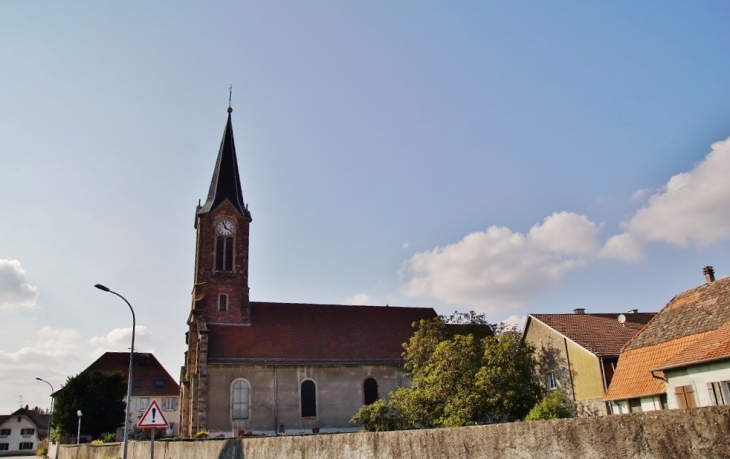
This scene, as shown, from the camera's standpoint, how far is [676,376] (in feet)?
65.9

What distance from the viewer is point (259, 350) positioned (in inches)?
1612

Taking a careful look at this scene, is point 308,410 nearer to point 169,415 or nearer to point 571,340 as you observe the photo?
point 571,340

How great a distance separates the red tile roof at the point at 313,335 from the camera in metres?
40.8

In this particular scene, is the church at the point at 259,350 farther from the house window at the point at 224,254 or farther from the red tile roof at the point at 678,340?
the red tile roof at the point at 678,340

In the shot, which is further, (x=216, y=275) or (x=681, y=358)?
(x=216, y=275)

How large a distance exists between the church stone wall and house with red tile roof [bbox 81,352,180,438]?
21.2 m

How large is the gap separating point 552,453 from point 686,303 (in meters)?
21.1

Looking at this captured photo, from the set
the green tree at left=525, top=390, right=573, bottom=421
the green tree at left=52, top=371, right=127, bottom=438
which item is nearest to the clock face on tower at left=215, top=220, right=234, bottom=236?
the green tree at left=52, top=371, right=127, bottom=438

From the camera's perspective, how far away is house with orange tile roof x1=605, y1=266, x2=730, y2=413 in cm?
1831

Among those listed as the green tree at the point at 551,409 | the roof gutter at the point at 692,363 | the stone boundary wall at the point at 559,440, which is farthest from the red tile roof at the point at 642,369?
the stone boundary wall at the point at 559,440

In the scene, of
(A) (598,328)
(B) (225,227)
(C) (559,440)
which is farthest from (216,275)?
(C) (559,440)

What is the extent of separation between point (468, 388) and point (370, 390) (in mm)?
14609

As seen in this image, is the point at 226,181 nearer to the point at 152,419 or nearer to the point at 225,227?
the point at 225,227

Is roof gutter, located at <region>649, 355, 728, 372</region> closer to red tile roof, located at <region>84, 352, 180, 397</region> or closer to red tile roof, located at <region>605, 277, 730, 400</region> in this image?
red tile roof, located at <region>605, 277, 730, 400</region>
